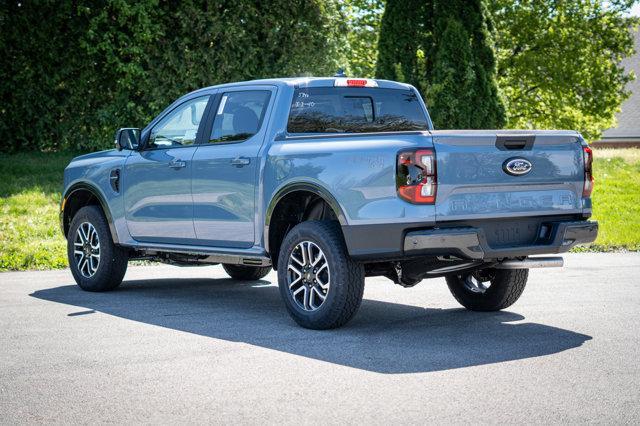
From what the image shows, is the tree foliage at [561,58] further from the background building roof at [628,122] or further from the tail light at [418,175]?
the tail light at [418,175]

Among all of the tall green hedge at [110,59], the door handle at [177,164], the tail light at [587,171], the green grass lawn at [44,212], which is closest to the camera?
the tail light at [587,171]

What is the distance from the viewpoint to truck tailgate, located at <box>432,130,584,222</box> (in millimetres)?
7047

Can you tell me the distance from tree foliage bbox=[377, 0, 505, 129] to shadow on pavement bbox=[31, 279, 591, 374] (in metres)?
12.3

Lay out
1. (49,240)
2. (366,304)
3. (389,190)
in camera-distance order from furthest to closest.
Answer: (49,240), (366,304), (389,190)

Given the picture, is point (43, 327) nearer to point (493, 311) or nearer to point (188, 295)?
point (188, 295)

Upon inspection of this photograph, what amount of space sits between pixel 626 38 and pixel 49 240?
24838 mm

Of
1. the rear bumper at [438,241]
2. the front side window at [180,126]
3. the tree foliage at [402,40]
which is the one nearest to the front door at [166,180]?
the front side window at [180,126]

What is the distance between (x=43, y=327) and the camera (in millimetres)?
7953

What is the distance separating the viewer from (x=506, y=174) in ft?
24.0

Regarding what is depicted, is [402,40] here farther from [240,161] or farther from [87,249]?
[240,161]

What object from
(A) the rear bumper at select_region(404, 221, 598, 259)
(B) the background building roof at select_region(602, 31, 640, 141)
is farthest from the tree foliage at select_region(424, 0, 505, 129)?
(B) the background building roof at select_region(602, 31, 640, 141)

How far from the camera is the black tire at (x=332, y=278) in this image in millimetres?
7398

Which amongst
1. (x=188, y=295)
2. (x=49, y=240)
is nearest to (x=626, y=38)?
(x=49, y=240)

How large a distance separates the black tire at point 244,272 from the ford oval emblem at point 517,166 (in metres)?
4.53
